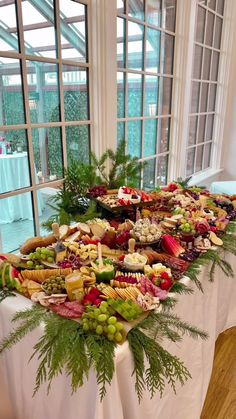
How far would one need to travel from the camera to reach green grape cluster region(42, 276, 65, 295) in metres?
0.84

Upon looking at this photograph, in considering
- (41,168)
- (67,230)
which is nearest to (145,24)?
(41,168)

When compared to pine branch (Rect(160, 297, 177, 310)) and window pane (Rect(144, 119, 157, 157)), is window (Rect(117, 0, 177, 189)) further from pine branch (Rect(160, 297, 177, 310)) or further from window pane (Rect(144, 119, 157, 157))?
pine branch (Rect(160, 297, 177, 310))

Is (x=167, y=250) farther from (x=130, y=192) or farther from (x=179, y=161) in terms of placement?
(x=179, y=161)

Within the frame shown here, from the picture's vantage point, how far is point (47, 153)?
5.46 feet

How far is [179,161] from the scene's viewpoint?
2.84m

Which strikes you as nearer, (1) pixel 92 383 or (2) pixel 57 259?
(1) pixel 92 383

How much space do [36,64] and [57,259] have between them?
1036 millimetres

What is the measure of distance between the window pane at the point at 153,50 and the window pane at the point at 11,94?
3.87ft

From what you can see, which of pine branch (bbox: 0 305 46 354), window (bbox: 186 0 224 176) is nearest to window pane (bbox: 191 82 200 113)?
Result: window (bbox: 186 0 224 176)

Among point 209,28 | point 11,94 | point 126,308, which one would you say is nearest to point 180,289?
point 126,308

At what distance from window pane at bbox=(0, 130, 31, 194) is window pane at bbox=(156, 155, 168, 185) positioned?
1429 mm

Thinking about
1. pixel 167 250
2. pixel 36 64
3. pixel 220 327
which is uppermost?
pixel 36 64

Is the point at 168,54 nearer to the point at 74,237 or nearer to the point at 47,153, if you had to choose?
the point at 47,153

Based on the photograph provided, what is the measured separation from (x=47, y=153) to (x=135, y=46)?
1.06m
